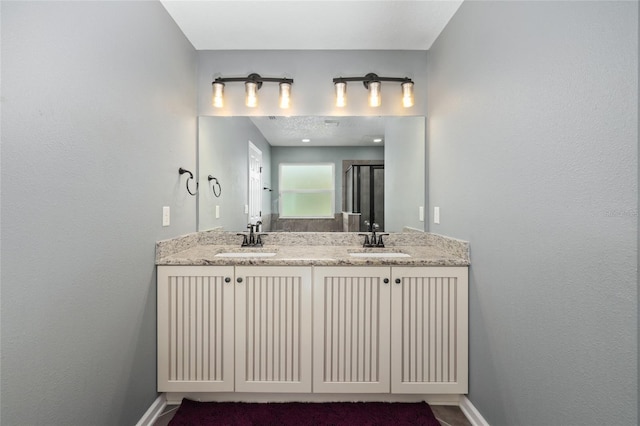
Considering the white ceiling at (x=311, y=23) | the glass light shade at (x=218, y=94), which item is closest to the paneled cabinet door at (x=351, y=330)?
the glass light shade at (x=218, y=94)

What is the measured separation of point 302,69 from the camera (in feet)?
7.45

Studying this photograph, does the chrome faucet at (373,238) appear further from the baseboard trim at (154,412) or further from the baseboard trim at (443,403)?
the baseboard trim at (154,412)

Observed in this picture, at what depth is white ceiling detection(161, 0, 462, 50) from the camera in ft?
5.84

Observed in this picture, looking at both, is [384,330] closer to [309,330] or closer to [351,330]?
[351,330]

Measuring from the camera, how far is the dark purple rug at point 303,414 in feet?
5.51

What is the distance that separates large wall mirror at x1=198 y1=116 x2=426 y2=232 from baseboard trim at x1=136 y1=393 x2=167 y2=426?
1109 mm

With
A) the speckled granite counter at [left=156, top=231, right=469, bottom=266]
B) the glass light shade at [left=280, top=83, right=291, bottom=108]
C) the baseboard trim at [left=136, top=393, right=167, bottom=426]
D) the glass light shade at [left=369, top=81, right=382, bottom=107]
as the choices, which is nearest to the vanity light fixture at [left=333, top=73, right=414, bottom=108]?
the glass light shade at [left=369, top=81, right=382, bottom=107]

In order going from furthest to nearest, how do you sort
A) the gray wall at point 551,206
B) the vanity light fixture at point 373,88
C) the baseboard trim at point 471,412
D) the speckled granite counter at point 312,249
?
the vanity light fixture at point 373,88
the speckled granite counter at point 312,249
the baseboard trim at point 471,412
the gray wall at point 551,206

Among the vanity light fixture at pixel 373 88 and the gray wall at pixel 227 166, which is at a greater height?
the vanity light fixture at pixel 373 88

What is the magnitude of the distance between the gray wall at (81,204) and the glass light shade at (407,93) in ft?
5.21

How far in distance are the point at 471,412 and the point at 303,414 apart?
94 cm

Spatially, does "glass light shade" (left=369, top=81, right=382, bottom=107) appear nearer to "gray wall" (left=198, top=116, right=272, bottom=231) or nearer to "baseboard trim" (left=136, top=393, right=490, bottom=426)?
"gray wall" (left=198, top=116, right=272, bottom=231)

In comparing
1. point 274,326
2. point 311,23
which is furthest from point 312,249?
point 311,23

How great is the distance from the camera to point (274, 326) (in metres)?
1.79
